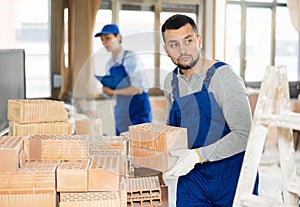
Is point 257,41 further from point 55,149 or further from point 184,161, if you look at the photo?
point 55,149

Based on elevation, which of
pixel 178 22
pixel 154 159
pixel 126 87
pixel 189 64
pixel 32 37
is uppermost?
pixel 32 37

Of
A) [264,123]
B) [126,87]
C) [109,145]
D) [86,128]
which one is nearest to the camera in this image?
[264,123]

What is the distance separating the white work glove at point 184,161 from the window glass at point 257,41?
3.44 metres

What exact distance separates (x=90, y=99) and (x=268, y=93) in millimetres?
2656

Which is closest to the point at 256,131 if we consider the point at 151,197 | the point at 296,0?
the point at 151,197

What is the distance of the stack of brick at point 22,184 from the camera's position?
1363 mm

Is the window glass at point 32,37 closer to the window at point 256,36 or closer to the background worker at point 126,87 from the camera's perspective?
the background worker at point 126,87

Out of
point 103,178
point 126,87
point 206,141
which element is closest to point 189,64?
point 206,141

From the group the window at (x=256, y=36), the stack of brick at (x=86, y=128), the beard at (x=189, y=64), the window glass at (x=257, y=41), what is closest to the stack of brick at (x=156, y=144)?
the beard at (x=189, y=64)

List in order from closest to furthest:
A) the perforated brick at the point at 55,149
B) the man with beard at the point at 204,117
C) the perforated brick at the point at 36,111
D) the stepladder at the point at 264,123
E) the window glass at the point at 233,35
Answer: the stepladder at the point at 264,123 < the perforated brick at the point at 55,149 < the man with beard at the point at 204,117 < the perforated brick at the point at 36,111 < the window glass at the point at 233,35

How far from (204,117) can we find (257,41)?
3.48 meters

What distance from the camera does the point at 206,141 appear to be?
5.53 feet

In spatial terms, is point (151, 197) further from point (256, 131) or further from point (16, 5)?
point (16, 5)

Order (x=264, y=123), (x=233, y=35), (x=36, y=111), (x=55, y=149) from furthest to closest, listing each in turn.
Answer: (x=233, y=35)
(x=36, y=111)
(x=55, y=149)
(x=264, y=123)
